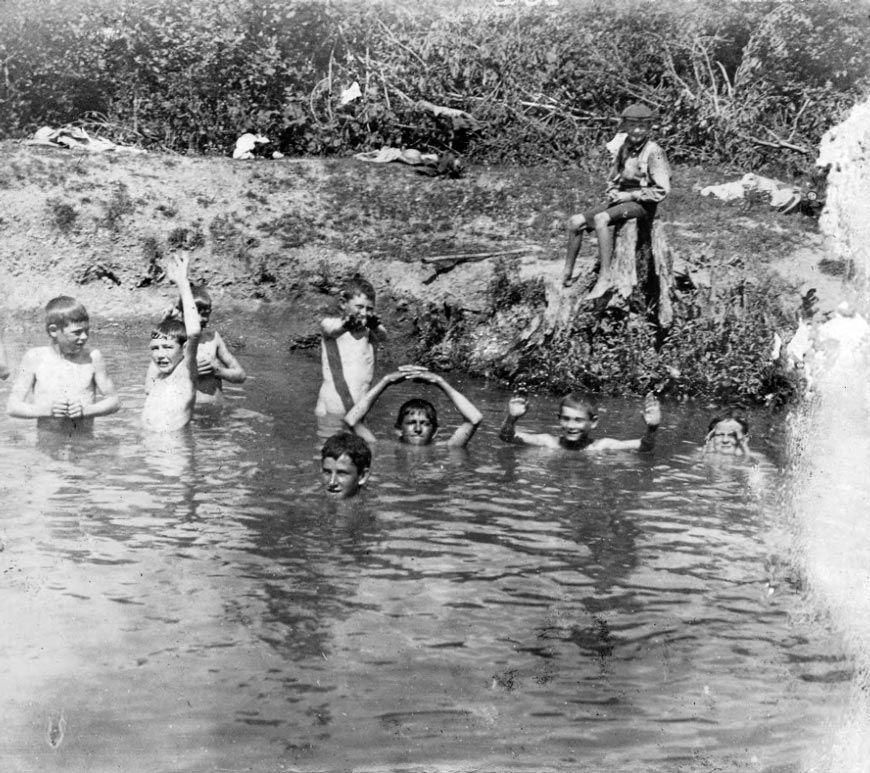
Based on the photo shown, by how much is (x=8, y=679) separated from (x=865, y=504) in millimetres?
5940

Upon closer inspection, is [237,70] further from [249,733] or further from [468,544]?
[249,733]

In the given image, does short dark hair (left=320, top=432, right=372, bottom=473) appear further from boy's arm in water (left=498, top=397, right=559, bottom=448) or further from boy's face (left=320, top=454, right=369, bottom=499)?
boy's arm in water (left=498, top=397, right=559, bottom=448)

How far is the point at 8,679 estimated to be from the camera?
5477mm

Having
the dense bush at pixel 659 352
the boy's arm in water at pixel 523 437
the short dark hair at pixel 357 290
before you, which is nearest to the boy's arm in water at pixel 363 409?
the short dark hair at pixel 357 290

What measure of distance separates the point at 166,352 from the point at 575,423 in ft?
10.0

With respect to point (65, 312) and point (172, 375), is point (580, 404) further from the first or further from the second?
point (65, 312)

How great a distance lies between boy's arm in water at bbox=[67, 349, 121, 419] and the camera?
9.09 m

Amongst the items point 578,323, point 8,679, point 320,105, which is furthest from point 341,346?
point 320,105

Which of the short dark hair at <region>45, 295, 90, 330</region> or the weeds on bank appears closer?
the short dark hair at <region>45, 295, 90, 330</region>

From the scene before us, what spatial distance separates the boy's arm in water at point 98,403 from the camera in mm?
9094

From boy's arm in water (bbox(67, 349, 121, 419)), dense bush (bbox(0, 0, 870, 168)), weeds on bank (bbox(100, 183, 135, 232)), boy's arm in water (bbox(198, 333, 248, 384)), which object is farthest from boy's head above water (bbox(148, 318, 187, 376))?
dense bush (bbox(0, 0, 870, 168))

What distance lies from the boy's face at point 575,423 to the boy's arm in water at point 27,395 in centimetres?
363

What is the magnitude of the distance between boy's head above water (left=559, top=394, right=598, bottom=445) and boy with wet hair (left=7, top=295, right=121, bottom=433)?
3.28 meters

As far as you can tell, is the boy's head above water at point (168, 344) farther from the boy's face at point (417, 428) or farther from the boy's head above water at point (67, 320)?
the boy's face at point (417, 428)
